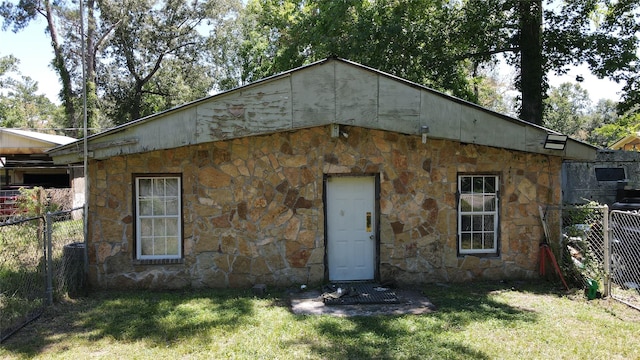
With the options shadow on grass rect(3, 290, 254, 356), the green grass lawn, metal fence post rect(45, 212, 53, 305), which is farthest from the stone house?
metal fence post rect(45, 212, 53, 305)

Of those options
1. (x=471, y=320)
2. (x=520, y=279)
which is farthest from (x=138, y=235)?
(x=520, y=279)

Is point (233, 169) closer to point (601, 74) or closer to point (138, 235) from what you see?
point (138, 235)

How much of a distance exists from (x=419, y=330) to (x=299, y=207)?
3.39m

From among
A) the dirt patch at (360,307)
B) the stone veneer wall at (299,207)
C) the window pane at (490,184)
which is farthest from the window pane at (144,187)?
the window pane at (490,184)

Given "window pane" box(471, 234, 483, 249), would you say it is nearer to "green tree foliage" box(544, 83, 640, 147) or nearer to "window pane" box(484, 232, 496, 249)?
"window pane" box(484, 232, 496, 249)

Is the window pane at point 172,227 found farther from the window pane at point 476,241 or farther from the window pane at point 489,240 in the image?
the window pane at point 489,240

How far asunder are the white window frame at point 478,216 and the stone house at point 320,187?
2 cm

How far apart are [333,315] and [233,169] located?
3.34 metres

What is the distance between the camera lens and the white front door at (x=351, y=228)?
9078mm

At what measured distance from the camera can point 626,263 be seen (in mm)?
9008

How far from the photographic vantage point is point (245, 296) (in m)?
8.16

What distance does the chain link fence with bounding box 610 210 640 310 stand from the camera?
802cm

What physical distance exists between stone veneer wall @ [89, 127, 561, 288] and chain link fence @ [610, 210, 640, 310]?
1440 millimetres

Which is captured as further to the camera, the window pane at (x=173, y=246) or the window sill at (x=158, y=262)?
the window pane at (x=173, y=246)
